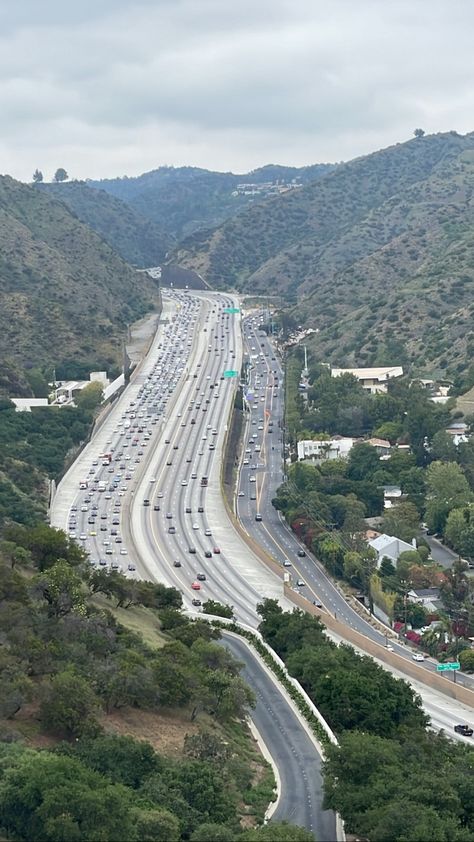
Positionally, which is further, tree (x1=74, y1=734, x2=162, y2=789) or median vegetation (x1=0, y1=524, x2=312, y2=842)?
tree (x1=74, y1=734, x2=162, y2=789)

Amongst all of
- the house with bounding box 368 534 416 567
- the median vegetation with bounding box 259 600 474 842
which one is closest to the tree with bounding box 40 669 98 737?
the median vegetation with bounding box 259 600 474 842

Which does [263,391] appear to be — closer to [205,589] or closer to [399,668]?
[205,589]

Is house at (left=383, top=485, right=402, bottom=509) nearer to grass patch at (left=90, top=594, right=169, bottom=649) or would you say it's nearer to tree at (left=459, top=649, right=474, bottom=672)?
tree at (left=459, top=649, right=474, bottom=672)

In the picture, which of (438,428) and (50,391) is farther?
(50,391)

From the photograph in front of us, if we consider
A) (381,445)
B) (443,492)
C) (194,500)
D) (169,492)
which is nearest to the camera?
(443,492)

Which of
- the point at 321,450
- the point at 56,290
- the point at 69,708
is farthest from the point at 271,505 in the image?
the point at 56,290

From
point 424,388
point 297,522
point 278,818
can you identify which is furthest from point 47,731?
point 424,388

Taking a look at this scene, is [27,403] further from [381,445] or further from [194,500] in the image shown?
[381,445]
